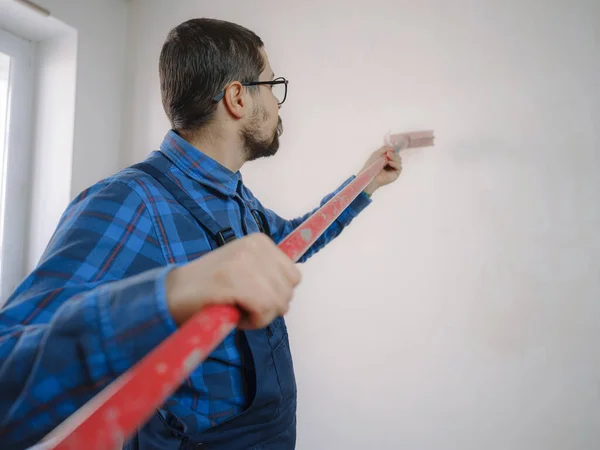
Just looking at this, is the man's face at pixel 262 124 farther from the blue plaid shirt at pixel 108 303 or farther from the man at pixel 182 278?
the blue plaid shirt at pixel 108 303

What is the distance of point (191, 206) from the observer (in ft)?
2.05

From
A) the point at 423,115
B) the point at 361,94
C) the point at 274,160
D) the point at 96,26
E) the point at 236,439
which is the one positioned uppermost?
the point at 96,26

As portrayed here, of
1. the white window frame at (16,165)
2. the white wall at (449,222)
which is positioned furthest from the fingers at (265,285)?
the white window frame at (16,165)

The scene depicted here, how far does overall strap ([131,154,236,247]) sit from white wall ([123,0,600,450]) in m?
0.71

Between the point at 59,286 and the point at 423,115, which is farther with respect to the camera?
the point at 423,115

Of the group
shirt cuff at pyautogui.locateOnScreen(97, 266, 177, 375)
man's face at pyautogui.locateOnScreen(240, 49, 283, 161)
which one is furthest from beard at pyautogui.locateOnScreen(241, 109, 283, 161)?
shirt cuff at pyautogui.locateOnScreen(97, 266, 177, 375)

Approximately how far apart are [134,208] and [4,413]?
295 mm

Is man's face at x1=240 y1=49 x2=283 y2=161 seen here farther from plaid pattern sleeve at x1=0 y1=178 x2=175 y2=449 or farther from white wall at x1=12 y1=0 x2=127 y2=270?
white wall at x1=12 y1=0 x2=127 y2=270

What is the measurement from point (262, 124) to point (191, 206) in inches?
12.6

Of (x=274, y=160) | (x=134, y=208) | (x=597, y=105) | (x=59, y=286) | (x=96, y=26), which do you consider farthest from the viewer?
(x=96, y=26)

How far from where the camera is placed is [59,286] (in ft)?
1.31

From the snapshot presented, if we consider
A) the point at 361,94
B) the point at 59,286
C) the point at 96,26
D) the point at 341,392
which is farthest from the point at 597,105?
the point at 96,26

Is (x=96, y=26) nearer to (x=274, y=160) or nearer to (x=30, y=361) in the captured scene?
(x=274, y=160)

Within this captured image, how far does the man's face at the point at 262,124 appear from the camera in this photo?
82 centimetres
